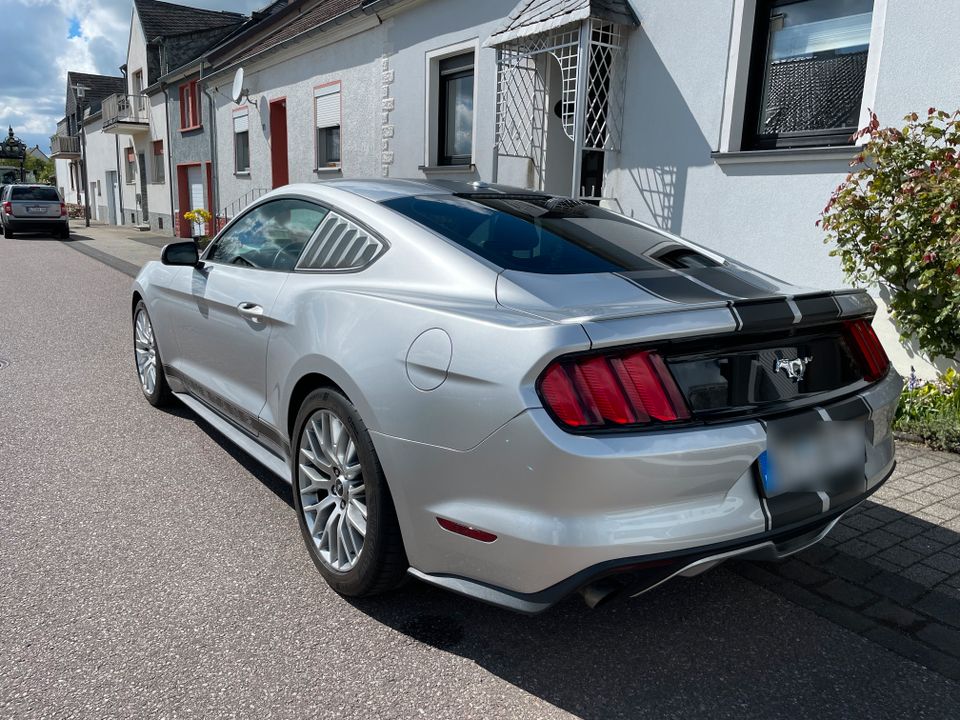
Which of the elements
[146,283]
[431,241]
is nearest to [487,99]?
[146,283]

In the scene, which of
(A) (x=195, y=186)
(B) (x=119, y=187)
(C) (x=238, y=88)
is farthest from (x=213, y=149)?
(B) (x=119, y=187)

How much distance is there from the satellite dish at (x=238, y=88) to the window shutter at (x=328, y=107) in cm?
345

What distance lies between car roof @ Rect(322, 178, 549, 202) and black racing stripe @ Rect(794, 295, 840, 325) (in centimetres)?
153

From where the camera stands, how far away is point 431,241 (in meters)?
2.79

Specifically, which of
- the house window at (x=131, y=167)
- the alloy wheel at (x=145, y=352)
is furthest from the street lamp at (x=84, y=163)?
the alloy wheel at (x=145, y=352)

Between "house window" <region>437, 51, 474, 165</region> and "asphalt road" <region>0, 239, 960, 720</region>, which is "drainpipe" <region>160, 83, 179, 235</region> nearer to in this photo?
"house window" <region>437, 51, 474, 165</region>

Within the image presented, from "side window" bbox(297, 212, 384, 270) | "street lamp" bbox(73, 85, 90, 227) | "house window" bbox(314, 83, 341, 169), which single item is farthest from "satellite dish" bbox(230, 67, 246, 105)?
"street lamp" bbox(73, 85, 90, 227)

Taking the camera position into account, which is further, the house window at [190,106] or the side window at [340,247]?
the house window at [190,106]

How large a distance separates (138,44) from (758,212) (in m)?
30.4

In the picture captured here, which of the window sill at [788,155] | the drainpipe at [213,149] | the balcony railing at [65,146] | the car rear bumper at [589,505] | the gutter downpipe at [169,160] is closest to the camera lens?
the car rear bumper at [589,505]

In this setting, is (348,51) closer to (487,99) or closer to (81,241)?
(487,99)

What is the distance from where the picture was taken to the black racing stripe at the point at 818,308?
Result: 2.45 meters

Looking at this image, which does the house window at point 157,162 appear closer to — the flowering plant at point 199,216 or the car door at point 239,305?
the flowering plant at point 199,216

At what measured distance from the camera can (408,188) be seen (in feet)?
11.3
